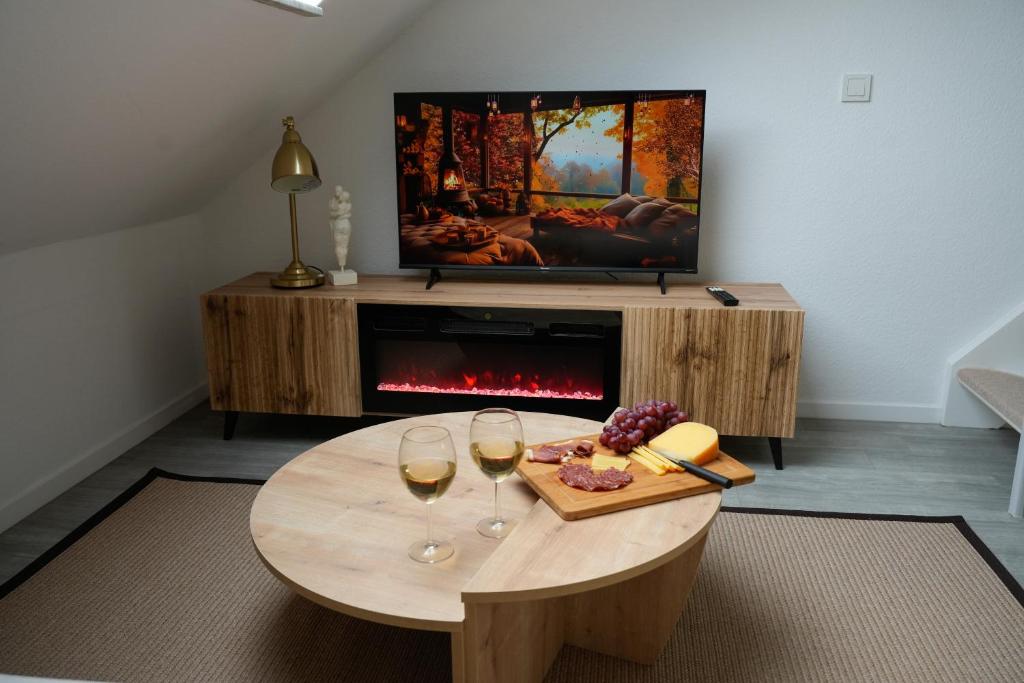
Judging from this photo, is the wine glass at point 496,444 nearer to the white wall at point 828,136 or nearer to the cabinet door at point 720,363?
the cabinet door at point 720,363

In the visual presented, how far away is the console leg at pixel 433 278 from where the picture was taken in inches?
135

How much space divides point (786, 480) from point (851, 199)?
122cm

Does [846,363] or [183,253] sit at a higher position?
[183,253]

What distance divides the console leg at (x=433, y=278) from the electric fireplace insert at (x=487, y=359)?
0.63ft

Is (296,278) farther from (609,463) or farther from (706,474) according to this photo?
(706,474)

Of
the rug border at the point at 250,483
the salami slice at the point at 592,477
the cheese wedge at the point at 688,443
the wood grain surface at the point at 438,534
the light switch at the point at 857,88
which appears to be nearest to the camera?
the wood grain surface at the point at 438,534

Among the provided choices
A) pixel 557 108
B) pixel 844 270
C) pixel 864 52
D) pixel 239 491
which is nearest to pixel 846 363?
pixel 844 270

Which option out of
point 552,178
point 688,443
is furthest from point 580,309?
point 688,443

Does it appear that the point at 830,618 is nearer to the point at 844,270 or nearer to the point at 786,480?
the point at 786,480

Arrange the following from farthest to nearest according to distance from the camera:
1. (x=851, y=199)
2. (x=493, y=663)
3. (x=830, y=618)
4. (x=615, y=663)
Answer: (x=851, y=199) → (x=830, y=618) → (x=615, y=663) → (x=493, y=663)

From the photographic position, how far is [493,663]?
163 cm

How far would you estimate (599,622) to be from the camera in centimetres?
206

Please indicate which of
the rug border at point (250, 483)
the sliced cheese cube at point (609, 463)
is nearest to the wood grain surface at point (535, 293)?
Result: the rug border at point (250, 483)

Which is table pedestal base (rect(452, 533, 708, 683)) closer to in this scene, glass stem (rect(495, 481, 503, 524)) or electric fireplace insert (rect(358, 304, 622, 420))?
glass stem (rect(495, 481, 503, 524))
